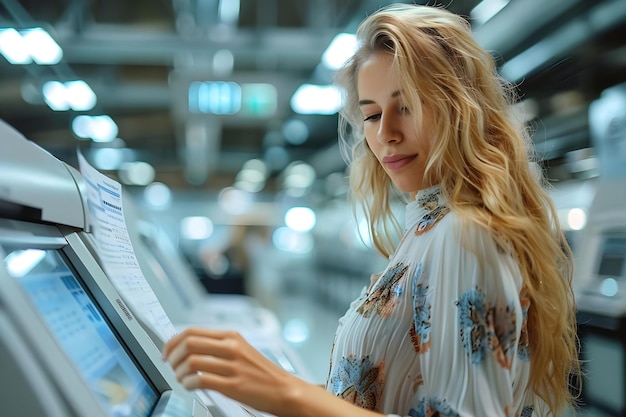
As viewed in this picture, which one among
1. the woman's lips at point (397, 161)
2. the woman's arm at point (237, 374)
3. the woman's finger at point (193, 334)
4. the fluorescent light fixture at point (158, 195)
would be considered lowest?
the woman's arm at point (237, 374)

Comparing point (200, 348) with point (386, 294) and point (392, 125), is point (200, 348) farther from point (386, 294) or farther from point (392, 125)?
point (392, 125)

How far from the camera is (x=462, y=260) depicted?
3.01 feet

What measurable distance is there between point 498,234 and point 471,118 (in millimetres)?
225

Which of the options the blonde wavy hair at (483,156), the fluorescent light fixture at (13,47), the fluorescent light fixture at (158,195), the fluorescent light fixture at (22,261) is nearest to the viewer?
the fluorescent light fixture at (22,261)

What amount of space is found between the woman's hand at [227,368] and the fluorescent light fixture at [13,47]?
12.9 feet

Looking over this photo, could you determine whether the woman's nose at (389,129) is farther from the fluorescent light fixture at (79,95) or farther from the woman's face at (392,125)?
the fluorescent light fixture at (79,95)

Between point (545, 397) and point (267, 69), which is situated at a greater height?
point (267, 69)

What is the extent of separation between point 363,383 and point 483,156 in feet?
1.35

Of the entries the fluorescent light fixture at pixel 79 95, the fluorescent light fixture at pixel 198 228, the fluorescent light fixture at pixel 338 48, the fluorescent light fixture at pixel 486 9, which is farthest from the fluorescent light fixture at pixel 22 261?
the fluorescent light fixture at pixel 198 228

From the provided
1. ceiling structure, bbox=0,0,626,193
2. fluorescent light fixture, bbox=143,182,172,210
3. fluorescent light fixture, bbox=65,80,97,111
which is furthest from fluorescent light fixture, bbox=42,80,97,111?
fluorescent light fixture, bbox=143,182,172,210

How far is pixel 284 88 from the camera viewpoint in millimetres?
6023

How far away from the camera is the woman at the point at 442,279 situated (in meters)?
0.85

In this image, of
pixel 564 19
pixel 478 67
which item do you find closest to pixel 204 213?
pixel 564 19

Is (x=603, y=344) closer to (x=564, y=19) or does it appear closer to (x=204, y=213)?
(x=564, y=19)
